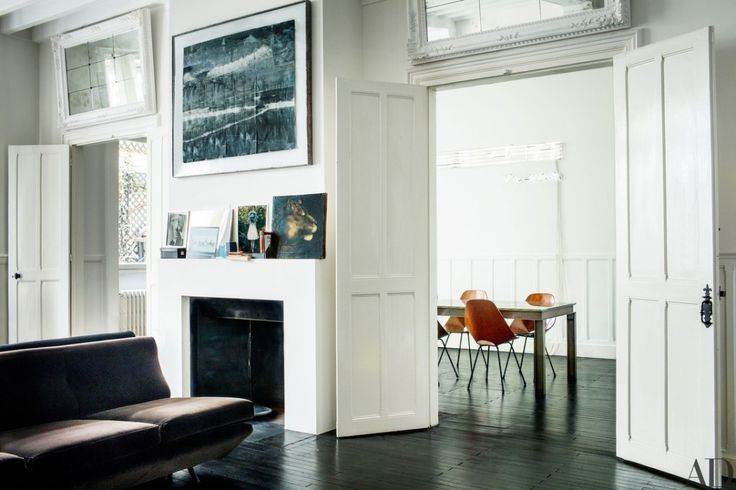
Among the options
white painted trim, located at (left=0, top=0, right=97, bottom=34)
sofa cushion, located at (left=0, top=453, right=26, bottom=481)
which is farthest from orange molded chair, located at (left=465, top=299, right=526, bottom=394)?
white painted trim, located at (left=0, top=0, right=97, bottom=34)

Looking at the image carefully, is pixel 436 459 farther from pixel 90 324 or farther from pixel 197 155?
pixel 90 324

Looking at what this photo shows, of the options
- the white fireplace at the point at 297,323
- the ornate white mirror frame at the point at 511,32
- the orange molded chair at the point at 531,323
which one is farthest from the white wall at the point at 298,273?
the orange molded chair at the point at 531,323

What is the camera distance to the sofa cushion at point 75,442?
129 inches

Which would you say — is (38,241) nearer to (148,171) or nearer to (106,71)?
(148,171)

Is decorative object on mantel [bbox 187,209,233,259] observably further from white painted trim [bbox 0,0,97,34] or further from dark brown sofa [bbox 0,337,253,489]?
white painted trim [bbox 0,0,97,34]

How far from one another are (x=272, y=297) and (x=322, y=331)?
0.54 m

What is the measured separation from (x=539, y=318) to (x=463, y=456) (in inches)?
95.2

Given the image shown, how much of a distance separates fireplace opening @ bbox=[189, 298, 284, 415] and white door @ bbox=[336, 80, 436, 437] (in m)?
0.97

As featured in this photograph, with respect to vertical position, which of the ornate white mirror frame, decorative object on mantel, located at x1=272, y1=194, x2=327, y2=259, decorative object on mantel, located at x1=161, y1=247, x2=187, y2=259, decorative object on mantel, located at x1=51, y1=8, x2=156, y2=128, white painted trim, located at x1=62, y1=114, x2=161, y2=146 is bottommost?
decorative object on mantel, located at x1=161, y1=247, x2=187, y2=259

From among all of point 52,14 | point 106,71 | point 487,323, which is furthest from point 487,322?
point 52,14

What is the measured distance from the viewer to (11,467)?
3.16 metres

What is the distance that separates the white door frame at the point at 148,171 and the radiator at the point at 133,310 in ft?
4.33

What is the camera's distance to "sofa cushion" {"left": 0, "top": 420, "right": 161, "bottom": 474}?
3.27 meters

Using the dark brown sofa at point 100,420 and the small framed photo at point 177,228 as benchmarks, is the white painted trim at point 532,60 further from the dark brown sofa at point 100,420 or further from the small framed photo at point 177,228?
the dark brown sofa at point 100,420
